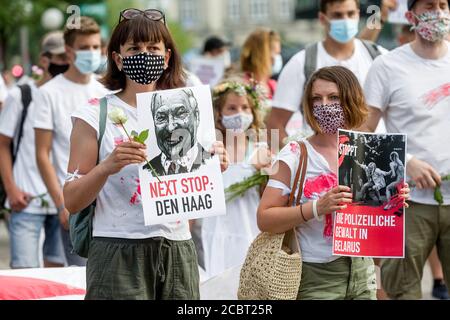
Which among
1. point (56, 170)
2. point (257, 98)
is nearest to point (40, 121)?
point (56, 170)

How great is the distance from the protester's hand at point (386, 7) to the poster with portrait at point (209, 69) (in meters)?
3.94

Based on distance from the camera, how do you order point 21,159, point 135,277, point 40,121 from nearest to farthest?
point 135,277 → point 40,121 → point 21,159

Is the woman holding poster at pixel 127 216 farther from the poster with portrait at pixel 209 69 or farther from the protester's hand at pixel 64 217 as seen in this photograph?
the poster with portrait at pixel 209 69

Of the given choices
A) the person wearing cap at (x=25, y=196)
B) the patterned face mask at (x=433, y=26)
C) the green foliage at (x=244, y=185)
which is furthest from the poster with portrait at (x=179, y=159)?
the person wearing cap at (x=25, y=196)

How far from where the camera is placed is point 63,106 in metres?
7.52

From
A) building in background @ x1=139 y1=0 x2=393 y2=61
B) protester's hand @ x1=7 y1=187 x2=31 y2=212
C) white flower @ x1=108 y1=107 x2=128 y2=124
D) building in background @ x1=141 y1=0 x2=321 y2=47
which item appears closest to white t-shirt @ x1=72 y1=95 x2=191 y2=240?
white flower @ x1=108 y1=107 x2=128 y2=124

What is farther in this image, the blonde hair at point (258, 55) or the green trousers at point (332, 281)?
the blonde hair at point (258, 55)

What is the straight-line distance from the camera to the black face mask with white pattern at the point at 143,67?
490 cm

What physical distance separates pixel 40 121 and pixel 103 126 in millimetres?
2742

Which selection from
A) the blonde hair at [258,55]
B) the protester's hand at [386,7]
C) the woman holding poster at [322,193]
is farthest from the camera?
the blonde hair at [258,55]

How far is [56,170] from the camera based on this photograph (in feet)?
24.9

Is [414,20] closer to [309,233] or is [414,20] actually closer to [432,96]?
[432,96]

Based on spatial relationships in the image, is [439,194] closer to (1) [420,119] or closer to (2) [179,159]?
(1) [420,119]

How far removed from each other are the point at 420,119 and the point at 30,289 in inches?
90.7
